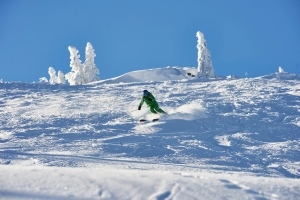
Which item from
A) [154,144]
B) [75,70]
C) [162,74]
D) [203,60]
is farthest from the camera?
[162,74]

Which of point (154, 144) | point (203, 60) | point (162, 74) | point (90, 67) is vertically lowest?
point (154, 144)

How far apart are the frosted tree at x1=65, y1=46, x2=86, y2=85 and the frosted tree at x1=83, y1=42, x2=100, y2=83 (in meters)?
0.71

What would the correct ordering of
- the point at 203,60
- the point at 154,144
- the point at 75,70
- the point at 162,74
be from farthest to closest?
the point at 162,74 < the point at 75,70 < the point at 203,60 < the point at 154,144

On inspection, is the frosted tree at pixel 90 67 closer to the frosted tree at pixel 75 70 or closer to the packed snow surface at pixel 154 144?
the frosted tree at pixel 75 70

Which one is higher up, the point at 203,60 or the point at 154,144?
the point at 203,60

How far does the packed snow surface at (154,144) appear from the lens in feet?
12.2

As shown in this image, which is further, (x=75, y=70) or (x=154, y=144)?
(x=75, y=70)

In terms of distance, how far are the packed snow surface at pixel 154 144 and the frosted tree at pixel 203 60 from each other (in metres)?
33.3

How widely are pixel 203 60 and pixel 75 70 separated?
22504 mm

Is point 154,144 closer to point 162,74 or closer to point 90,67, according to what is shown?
point 90,67

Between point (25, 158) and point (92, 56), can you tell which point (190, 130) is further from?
point (92, 56)

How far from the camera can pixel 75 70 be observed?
5781cm

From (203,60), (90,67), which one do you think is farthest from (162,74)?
(90,67)

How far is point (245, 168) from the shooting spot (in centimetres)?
712
